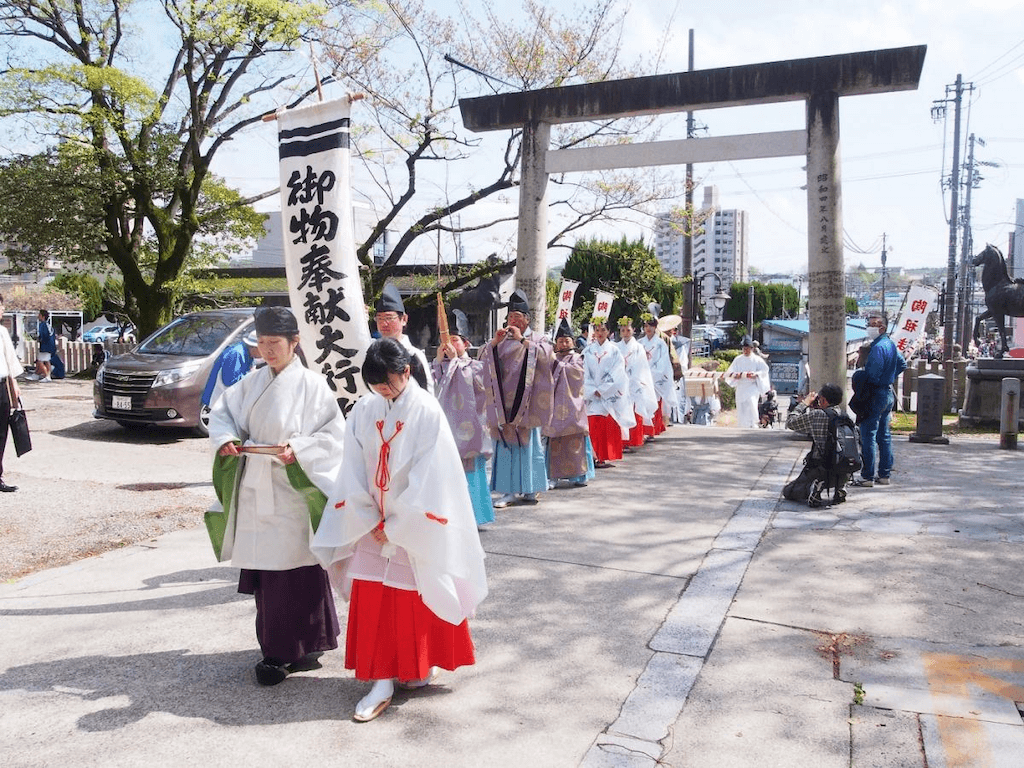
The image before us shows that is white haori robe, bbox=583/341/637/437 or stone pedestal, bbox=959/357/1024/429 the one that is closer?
white haori robe, bbox=583/341/637/437

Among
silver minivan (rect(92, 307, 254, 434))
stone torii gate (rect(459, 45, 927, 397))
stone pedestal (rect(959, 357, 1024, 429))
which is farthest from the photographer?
stone pedestal (rect(959, 357, 1024, 429))

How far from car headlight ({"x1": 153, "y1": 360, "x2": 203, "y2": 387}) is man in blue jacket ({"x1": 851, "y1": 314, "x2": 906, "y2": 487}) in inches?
322

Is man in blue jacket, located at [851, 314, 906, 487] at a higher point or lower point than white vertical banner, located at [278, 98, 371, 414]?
lower

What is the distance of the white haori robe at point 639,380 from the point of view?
10703 mm

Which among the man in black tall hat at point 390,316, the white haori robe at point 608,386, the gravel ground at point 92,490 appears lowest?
the gravel ground at point 92,490

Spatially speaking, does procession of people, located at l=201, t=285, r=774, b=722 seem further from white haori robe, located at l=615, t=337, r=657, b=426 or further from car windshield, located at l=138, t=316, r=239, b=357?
car windshield, located at l=138, t=316, r=239, b=357

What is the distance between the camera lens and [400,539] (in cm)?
357

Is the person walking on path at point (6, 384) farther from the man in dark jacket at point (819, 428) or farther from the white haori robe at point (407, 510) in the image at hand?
the man in dark jacket at point (819, 428)

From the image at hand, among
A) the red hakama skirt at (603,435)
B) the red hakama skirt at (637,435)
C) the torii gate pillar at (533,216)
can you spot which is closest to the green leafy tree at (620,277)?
the torii gate pillar at (533,216)

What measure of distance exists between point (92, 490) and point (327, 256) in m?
4.46

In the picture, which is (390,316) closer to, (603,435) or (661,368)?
(603,435)

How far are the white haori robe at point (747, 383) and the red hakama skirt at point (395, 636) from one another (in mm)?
13638

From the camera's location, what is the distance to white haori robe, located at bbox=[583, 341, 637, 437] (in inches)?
391

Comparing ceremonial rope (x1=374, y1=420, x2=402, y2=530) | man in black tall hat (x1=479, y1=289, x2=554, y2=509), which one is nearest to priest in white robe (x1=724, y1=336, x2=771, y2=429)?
man in black tall hat (x1=479, y1=289, x2=554, y2=509)
